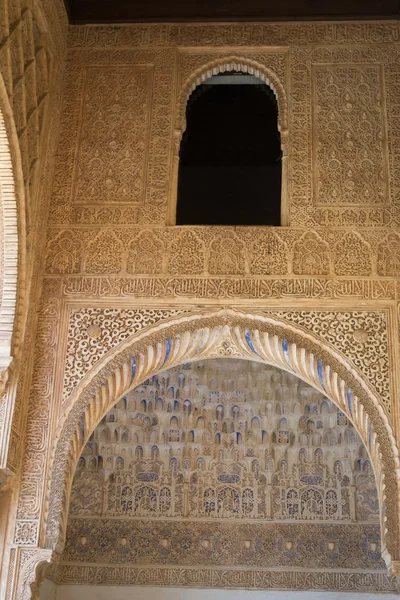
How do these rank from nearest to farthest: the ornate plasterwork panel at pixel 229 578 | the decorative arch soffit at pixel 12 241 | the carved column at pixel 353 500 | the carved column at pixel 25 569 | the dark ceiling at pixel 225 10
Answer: the carved column at pixel 25 569 → the decorative arch soffit at pixel 12 241 → the dark ceiling at pixel 225 10 → the ornate plasterwork panel at pixel 229 578 → the carved column at pixel 353 500

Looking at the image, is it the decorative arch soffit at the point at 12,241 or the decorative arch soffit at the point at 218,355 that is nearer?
the decorative arch soffit at the point at 218,355

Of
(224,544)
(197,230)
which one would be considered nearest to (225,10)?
(197,230)

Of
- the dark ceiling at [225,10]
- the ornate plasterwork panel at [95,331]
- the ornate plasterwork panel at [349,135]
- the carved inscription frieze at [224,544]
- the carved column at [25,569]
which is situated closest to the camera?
the carved column at [25,569]

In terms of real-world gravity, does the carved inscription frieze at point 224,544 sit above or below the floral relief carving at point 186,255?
below

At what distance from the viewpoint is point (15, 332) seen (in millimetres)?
5219

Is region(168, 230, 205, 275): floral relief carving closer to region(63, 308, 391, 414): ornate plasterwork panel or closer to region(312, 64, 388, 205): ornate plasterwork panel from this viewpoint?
region(63, 308, 391, 414): ornate plasterwork panel

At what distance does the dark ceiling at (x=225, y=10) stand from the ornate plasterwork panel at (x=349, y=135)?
0.48 metres

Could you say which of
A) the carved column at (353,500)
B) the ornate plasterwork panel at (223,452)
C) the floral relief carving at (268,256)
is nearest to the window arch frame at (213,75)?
the floral relief carving at (268,256)

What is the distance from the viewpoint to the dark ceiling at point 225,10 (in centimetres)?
634

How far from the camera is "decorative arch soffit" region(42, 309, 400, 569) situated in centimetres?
504

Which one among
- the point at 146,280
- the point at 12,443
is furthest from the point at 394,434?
the point at 12,443

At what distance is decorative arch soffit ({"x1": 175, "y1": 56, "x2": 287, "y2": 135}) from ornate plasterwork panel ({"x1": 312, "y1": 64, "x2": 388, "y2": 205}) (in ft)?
0.85

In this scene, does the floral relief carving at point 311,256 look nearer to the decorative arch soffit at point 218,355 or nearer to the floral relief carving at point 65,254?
the decorative arch soffit at point 218,355

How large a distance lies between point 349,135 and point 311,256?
3.33 ft
